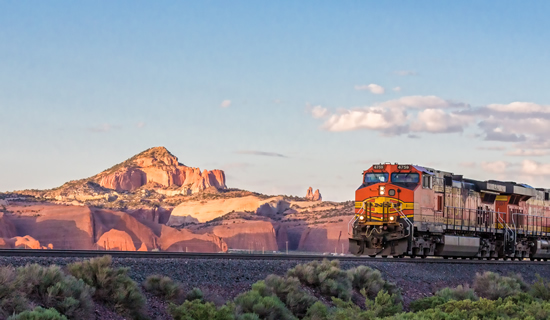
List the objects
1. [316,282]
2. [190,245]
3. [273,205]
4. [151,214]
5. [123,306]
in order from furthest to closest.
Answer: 1. [273,205]
2. [151,214]
3. [190,245]
4. [316,282]
5. [123,306]

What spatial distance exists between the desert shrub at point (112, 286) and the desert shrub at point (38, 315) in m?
1.99

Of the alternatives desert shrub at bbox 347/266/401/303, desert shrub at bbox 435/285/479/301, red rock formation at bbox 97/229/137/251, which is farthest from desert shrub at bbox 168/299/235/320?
red rock formation at bbox 97/229/137/251

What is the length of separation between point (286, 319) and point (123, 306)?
10.2 feet

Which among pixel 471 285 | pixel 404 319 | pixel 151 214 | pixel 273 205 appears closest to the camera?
pixel 404 319

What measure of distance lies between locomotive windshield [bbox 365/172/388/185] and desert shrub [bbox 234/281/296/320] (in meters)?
14.1

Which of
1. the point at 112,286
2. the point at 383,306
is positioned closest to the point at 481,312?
the point at 383,306

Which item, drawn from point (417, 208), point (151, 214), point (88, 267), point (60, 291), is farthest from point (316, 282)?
point (151, 214)

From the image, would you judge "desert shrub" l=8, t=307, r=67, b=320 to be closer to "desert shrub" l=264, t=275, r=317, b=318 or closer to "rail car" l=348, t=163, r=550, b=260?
"desert shrub" l=264, t=275, r=317, b=318

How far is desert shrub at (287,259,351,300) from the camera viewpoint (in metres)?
16.1

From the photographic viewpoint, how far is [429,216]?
2677 cm

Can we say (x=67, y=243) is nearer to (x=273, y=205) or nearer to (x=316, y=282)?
(x=273, y=205)

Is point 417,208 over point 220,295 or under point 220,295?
over

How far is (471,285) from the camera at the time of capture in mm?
21469

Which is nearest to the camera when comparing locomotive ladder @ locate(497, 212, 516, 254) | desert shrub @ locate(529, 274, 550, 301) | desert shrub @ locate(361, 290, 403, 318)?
desert shrub @ locate(361, 290, 403, 318)
